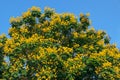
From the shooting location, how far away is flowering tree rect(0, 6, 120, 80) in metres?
29.1

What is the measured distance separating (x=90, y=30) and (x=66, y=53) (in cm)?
447

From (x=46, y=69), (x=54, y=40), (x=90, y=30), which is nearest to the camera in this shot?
(x=46, y=69)

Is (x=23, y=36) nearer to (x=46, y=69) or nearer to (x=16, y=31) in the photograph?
(x=16, y=31)

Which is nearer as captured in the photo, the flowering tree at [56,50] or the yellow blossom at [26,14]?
the flowering tree at [56,50]

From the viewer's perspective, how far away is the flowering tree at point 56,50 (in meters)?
29.1

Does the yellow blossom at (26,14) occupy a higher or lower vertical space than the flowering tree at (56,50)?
higher

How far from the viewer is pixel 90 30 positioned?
33531 millimetres

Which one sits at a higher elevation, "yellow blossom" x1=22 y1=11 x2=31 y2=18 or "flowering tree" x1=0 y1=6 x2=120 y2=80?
"yellow blossom" x1=22 y1=11 x2=31 y2=18

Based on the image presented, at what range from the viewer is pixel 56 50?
29547mm

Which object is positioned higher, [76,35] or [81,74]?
[76,35]

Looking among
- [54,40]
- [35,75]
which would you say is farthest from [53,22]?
[35,75]

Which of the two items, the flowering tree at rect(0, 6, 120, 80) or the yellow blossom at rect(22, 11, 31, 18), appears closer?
the flowering tree at rect(0, 6, 120, 80)

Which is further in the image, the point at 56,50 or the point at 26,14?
the point at 26,14

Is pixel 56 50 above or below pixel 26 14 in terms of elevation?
below
